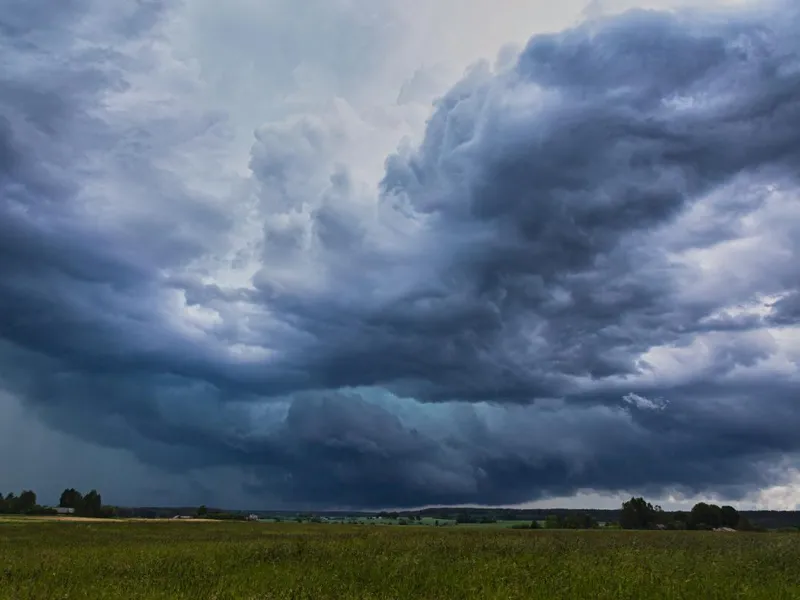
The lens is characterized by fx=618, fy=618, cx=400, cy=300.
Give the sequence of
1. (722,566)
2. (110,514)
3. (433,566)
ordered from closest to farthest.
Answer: (433,566) → (722,566) → (110,514)

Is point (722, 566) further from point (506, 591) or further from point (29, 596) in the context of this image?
point (29, 596)

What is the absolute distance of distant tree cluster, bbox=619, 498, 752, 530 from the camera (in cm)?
12100

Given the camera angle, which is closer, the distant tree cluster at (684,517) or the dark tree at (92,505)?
the distant tree cluster at (684,517)

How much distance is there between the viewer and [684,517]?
426 ft

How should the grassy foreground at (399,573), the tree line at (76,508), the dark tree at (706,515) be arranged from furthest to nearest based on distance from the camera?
the tree line at (76,508) → the dark tree at (706,515) → the grassy foreground at (399,573)

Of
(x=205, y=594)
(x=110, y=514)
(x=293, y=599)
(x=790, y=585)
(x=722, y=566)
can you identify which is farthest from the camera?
(x=110, y=514)

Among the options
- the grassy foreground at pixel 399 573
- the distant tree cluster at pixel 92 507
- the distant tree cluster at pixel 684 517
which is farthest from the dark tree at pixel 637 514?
the distant tree cluster at pixel 92 507

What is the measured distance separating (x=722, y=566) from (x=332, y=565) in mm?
14640

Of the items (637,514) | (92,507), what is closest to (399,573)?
(637,514)

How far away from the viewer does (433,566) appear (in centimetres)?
2186

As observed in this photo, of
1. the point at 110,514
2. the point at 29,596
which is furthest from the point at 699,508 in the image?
the point at 110,514

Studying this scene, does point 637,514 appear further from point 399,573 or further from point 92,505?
point 92,505

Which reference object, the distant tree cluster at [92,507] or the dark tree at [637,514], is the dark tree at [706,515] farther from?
the distant tree cluster at [92,507]

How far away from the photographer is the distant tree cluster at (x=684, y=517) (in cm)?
12100
